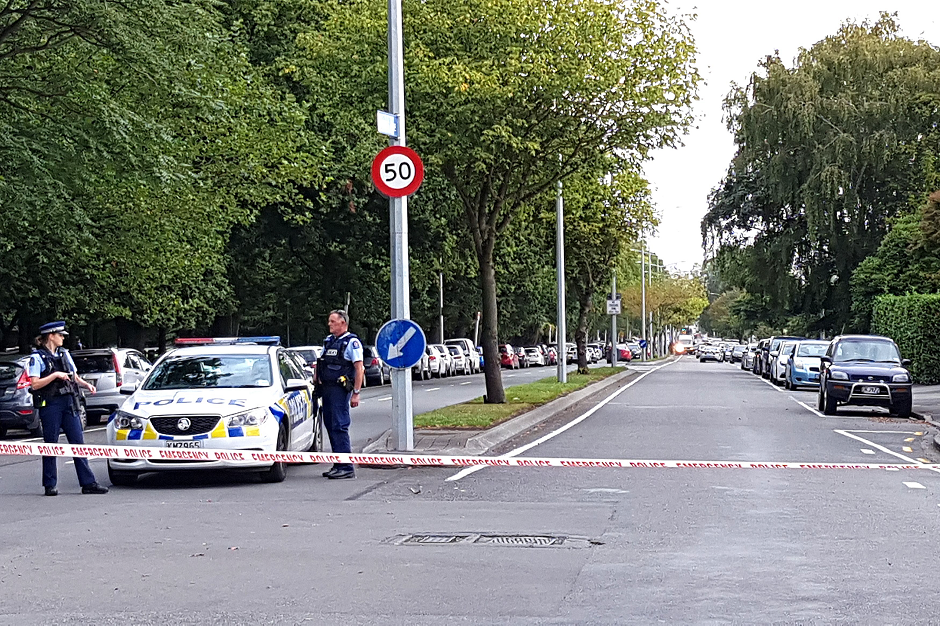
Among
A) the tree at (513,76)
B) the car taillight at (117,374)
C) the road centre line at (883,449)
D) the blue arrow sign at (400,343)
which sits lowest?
the road centre line at (883,449)

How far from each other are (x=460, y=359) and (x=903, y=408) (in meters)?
35.8

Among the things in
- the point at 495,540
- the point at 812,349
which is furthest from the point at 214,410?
the point at 812,349

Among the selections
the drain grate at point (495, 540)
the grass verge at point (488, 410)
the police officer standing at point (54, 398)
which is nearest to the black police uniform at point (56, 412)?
the police officer standing at point (54, 398)

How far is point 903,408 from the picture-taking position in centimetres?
2561

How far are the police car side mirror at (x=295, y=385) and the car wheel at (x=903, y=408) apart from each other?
1494 cm

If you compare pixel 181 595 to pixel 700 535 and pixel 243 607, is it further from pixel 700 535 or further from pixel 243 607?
pixel 700 535

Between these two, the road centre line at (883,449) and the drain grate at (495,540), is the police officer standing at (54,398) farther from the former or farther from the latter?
the road centre line at (883,449)

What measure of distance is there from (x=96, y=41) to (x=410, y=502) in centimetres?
1341

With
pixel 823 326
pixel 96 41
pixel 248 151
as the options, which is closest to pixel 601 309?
pixel 823 326

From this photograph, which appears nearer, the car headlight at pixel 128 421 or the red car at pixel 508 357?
the car headlight at pixel 128 421

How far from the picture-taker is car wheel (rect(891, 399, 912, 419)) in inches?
1005

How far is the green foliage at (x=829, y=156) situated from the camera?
1821 inches

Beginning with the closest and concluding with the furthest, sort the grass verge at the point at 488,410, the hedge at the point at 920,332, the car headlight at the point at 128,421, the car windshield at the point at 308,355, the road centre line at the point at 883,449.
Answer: the car headlight at the point at 128,421 → the road centre line at the point at 883,449 → the grass verge at the point at 488,410 → the car windshield at the point at 308,355 → the hedge at the point at 920,332

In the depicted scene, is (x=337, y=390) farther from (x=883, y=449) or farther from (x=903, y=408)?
(x=903, y=408)
